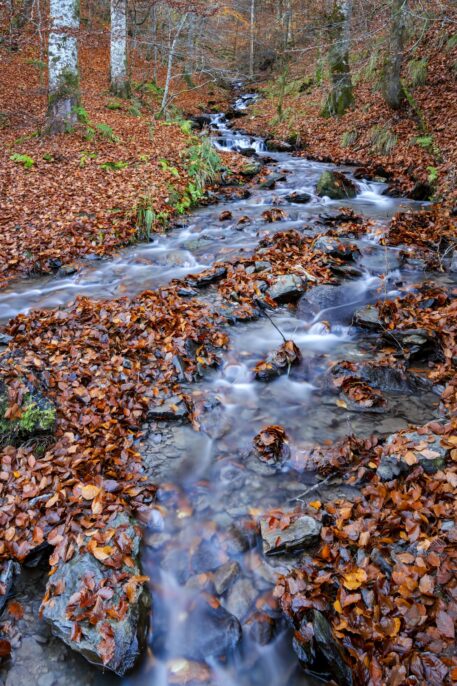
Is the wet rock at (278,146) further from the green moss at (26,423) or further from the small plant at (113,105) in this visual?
the green moss at (26,423)

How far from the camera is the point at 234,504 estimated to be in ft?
13.2

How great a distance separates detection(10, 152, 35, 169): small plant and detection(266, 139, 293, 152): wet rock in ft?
32.0

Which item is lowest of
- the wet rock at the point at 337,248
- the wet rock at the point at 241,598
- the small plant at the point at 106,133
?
the wet rock at the point at 241,598

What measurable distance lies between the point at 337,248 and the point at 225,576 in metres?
6.43

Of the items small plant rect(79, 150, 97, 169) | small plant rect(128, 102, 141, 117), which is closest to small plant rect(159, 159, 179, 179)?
small plant rect(79, 150, 97, 169)

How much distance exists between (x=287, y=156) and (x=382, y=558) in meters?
15.8

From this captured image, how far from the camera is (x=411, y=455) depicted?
3.55 metres

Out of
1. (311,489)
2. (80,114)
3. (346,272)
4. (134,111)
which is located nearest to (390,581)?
(311,489)

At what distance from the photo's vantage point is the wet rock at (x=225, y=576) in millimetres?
3396

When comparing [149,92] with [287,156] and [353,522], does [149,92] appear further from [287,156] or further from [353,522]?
[353,522]

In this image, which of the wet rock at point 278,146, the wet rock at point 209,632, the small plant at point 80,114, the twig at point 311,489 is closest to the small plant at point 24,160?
the small plant at point 80,114

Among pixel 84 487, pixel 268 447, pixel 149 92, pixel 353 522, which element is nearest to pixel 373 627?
pixel 353 522

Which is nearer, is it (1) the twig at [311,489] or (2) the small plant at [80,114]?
(1) the twig at [311,489]

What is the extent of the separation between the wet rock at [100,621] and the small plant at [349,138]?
15.1 m
